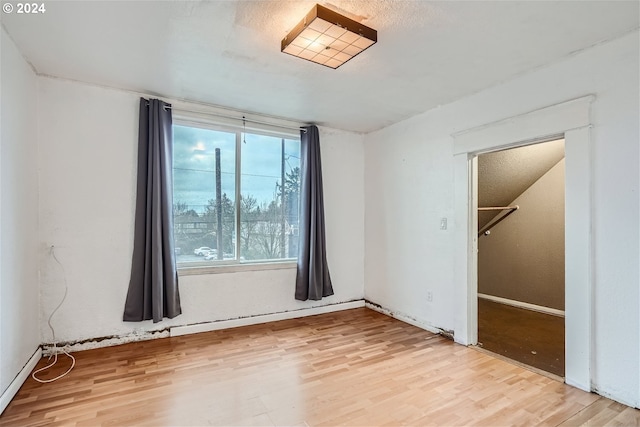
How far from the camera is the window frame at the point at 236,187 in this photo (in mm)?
3379

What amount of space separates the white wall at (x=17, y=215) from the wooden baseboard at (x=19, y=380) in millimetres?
37

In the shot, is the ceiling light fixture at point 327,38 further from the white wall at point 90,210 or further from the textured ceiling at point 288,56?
the white wall at point 90,210

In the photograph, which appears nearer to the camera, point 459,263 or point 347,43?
point 347,43

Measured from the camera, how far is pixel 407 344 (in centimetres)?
312

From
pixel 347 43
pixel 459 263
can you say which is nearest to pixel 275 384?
pixel 459 263

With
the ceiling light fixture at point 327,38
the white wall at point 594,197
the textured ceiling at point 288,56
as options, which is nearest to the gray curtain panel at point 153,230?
the textured ceiling at point 288,56

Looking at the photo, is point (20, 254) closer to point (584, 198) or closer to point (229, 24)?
point (229, 24)

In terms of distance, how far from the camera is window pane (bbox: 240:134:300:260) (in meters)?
3.74

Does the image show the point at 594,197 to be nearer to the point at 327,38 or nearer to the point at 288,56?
the point at 327,38

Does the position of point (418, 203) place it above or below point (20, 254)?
above

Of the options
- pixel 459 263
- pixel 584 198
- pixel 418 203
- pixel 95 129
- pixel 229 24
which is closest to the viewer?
pixel 229 24

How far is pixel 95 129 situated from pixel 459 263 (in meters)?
3.67

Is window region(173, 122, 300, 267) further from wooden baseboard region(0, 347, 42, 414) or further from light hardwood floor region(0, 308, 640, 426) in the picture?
wooden baseboard region(0, 347, 42, 414)

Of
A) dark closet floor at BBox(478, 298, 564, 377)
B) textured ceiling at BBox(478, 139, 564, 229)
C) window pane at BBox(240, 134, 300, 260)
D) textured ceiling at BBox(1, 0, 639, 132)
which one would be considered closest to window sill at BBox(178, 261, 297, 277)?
window pane at BBox(240, 134, 300, 260)
